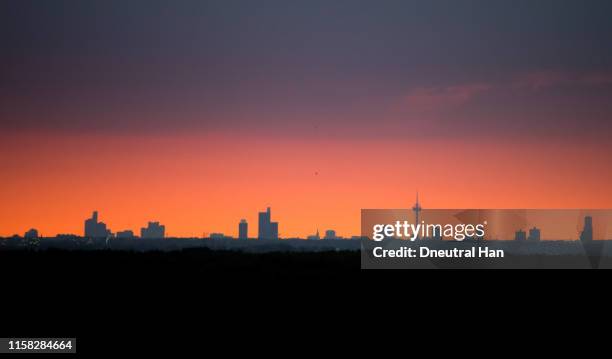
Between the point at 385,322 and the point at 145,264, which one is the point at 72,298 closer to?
the point at 145,264

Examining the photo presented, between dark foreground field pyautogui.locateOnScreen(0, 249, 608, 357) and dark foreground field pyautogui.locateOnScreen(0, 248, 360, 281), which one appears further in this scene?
dark foreground field pyautogui.locateOnScreen(0, 248, 360, 281)

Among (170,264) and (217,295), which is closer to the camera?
(217,295)

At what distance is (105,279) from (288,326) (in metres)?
12.3

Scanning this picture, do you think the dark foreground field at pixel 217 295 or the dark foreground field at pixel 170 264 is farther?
the dark foreground field at pixel 170 264

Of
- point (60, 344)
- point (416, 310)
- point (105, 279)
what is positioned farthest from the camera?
point (105, 279)

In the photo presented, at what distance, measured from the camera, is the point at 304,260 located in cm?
5428

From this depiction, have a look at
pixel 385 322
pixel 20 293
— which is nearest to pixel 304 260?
pixel 385 322

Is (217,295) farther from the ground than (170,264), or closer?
closer

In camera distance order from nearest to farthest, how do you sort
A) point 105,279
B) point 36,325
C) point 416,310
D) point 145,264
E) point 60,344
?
point 60,344 → point 36,325 → point 416,310 → point 105,279 → point 145,264

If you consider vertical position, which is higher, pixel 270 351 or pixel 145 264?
pixel 145 264

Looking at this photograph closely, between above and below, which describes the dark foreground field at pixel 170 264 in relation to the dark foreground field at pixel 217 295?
above

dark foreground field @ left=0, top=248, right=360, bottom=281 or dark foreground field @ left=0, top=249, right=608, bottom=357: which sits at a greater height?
dark foreground field @ left=0, top=248, right=360, bottom=281

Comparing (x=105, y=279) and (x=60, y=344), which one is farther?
(x=105, y=279)

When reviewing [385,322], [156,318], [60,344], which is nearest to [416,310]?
[385,322]
